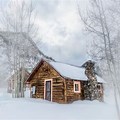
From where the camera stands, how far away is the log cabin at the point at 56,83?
2602 centimetres

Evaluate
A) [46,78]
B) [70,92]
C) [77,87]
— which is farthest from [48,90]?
[77,87]

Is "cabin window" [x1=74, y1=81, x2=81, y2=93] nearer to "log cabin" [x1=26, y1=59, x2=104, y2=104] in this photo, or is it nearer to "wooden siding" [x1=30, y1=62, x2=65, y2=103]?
Result: "log cabin" [x1=26, y1=59, x2=104, y2=104]

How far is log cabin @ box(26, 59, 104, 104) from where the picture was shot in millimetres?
26016

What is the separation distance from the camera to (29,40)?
31438mm

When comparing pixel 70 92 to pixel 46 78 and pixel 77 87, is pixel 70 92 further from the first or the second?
pixel 46 78

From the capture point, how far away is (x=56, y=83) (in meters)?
26.6

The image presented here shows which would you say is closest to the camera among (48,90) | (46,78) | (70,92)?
(70,92)

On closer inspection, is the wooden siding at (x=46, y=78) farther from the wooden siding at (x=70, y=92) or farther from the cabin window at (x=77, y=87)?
the cabin window at (x=77, y=87)

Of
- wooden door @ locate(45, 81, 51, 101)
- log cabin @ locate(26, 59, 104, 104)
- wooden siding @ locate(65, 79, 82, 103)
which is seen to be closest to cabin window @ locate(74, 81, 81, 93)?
log cabin @ locate(26, 59, 104, 104)

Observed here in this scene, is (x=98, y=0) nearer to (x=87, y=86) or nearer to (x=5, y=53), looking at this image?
(x=87, y=86)

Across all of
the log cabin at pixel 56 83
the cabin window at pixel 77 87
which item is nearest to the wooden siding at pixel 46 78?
the log cabin at pixel 56 83

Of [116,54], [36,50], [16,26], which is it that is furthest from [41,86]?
[116,54]

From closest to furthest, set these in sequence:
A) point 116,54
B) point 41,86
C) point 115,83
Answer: point 115,83 → point 116,54 → point 41,86

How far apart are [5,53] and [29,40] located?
151 inches
